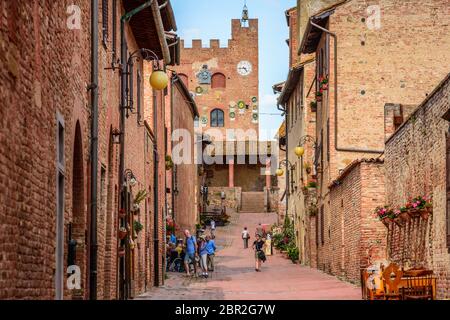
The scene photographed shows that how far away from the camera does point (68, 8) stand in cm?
1409

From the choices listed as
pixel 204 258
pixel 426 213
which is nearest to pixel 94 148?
pixel 426 213

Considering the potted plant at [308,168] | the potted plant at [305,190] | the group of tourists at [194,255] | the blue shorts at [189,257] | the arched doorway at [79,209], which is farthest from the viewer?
the potted plant at [308,168]

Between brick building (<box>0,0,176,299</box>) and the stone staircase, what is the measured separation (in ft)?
165

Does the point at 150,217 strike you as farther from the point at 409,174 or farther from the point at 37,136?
the point at 37,136

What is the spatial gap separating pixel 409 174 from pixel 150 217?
965 cm

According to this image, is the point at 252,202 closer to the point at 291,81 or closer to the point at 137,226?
the point at 291,81

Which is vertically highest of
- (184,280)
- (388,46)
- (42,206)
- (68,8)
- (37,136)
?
(388,46)

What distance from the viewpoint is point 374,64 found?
33812 millimetres

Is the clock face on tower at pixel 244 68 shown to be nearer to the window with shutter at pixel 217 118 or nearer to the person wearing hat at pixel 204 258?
the window with shutter at pixel 217 118

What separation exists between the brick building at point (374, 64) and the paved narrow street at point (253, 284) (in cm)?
425

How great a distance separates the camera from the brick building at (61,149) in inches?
388

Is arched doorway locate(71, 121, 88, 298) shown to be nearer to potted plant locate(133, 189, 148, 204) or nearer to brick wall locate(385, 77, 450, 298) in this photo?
brick wall locate(385, 77, 450, 298)

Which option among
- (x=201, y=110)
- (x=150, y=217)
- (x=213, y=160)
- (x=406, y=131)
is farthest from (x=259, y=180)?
(x=406, y=131)

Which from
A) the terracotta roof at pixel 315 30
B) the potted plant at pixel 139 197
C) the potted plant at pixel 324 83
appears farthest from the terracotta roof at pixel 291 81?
the potted plant at pixel 139 197
